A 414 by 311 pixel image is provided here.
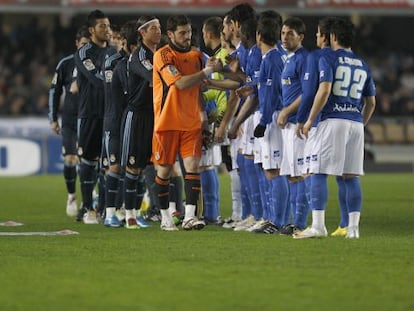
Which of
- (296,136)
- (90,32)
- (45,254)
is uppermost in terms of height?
(90,32)

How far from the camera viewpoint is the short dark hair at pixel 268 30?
12.7 meters

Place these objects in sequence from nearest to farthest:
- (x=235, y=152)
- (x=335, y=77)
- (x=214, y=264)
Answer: (x=214, y=264)
(x=335, y=77)
(x=235, y=152)

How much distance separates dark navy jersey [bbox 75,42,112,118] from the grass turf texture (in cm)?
140

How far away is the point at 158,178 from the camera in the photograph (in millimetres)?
13312

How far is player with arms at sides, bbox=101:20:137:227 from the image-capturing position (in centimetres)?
1378

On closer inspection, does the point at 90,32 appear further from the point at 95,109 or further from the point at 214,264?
the point at 214,264

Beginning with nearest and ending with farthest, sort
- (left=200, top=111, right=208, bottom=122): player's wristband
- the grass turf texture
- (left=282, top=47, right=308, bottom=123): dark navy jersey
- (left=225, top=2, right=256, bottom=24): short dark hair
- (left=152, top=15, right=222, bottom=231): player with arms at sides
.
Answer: the grass turf texture, (left=282, top=47, right=308, bottom=123): dark navy jersey, (left=152, top=15, right=222, bottom=231): player with arms at sides, (left=200, top=111, right=208, bottom=122): player's wristband, (left=225, top=2, right=256, bottom=24): short dark hair

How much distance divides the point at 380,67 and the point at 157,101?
81.9 feet

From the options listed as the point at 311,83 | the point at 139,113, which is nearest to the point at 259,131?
the point at 311,83

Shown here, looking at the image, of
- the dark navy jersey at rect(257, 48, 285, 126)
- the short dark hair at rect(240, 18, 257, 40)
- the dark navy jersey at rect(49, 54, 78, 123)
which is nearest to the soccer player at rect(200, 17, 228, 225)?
the short dark hair at rect(240, 18, 257, 40)

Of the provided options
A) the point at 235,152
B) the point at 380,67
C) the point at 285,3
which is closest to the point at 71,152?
the point at 235,152

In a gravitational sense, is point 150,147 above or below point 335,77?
below

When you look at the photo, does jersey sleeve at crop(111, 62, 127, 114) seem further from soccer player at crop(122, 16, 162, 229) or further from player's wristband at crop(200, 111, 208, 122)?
player's wristband at crop(200, 111, 208, 122)

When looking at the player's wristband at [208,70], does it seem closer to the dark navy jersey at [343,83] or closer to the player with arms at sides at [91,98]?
the dark navy jersey at [343,83]
